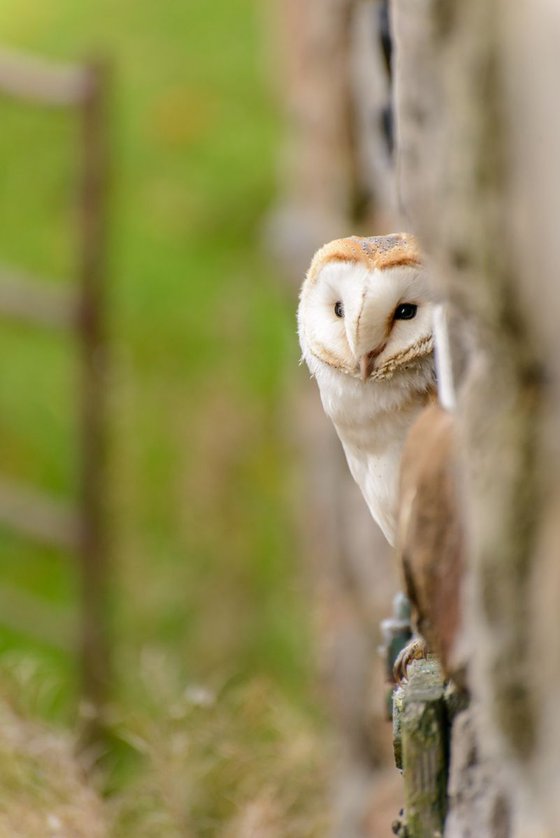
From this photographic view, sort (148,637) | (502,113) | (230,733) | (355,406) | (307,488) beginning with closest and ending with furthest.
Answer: (502,113) < (355,406) < (230,733) < (307,488) < (148,637)

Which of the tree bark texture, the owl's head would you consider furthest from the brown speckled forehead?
the tree bark texture

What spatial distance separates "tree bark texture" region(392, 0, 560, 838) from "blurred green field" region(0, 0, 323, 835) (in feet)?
7.52

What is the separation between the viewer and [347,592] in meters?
2.26

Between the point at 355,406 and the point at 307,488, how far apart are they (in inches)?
81.7

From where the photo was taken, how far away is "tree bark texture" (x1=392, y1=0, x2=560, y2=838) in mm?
458

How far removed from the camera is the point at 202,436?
3.80 m

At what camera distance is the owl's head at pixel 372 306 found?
77 cm

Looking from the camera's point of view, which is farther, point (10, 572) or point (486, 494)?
point (10, 572)

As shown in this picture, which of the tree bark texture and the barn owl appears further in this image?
the barn owl

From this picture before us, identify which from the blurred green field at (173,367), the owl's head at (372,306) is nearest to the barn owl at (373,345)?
the owl's head at (372,306)

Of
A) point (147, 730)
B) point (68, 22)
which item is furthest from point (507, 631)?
point (68, 22)

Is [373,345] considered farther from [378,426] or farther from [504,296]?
[504,296]

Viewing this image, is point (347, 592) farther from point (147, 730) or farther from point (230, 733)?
point (147, 730)

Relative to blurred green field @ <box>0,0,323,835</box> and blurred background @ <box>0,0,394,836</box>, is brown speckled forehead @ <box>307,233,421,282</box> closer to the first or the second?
blurred background @ <box>0,0,394,836</box>
